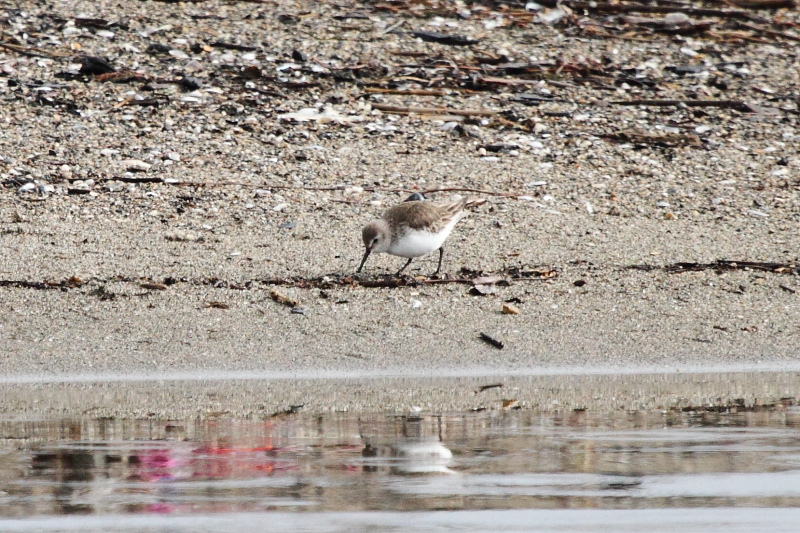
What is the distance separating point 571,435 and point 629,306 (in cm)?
287

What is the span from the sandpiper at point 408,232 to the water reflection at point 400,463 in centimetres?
257

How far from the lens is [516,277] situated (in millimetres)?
Answer: 8844

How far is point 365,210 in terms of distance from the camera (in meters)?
10.2

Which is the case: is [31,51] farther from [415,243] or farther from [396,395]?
[396,395]

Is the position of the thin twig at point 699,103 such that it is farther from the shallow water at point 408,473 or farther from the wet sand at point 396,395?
the shallow water at point 408,473

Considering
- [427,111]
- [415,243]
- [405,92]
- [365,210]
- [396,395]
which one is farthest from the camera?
[405,92]

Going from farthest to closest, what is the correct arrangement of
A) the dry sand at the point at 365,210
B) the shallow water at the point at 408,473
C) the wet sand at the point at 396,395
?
the dry sand at the point at 365,210
the wet sand at the point at 396,395
the shallow water at the point at 408,473

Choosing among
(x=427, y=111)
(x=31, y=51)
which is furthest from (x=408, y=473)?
(x=31, y=51)

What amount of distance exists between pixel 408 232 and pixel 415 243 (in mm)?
87

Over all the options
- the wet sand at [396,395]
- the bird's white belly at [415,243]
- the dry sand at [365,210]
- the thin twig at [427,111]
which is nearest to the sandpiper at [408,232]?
the bird's white belly at [415,243]

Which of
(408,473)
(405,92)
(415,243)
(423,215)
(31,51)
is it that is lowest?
(408,473)

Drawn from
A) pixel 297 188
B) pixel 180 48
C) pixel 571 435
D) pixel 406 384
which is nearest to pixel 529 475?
pixel 571 435

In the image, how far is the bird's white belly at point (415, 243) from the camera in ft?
28.3

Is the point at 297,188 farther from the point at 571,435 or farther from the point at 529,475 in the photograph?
the point at 529,475
